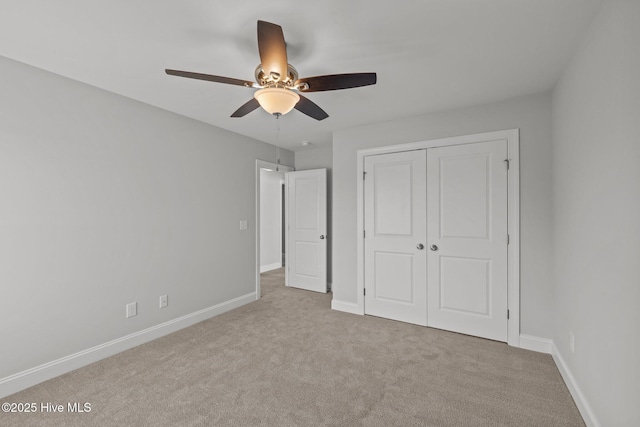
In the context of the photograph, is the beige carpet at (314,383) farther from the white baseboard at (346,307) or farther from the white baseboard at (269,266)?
the white baseboard at (269,266)

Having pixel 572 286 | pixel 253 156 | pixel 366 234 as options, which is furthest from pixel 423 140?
pixel 253 156

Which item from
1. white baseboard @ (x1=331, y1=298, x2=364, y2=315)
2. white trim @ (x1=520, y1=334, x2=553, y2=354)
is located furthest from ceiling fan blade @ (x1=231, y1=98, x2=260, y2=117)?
white trim @ (x1=520, y1=334, x2=553, y2=354)

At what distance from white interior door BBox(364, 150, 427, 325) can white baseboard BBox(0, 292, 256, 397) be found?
207cm

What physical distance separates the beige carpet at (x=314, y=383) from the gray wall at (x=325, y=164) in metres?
1.72

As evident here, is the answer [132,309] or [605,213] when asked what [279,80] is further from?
[132,309]

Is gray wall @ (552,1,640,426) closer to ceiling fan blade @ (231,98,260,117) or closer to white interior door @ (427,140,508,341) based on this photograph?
white interior door @ (427,140,508,341)

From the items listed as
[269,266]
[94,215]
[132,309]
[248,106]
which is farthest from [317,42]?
[269,266]

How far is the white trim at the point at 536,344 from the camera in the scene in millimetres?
2618

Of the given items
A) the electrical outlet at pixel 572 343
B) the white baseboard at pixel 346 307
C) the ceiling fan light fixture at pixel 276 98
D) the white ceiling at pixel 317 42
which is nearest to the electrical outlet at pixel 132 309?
the white ceiling at pixel 317 42

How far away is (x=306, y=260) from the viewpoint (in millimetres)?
4828

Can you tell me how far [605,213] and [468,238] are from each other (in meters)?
1.48

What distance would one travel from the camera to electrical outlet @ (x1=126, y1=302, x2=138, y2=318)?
9.05 ft

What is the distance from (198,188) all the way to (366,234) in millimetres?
2130

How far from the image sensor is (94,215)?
2.51m
